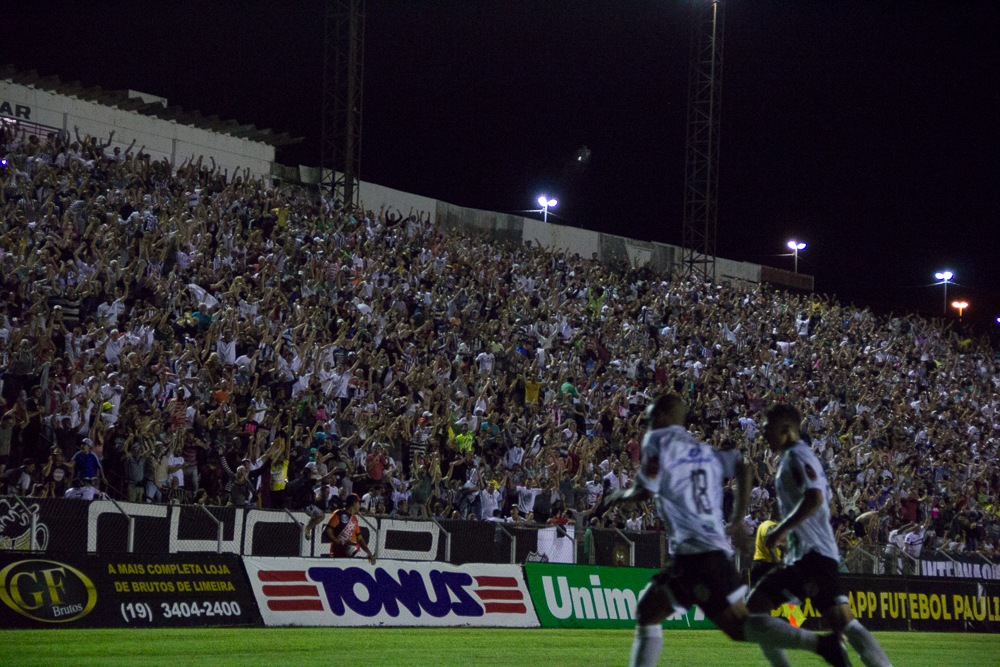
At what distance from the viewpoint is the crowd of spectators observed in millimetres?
18188

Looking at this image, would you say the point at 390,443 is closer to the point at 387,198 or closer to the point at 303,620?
the point at 303,620

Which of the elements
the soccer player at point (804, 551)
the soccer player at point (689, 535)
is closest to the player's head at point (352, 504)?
the soccer player at point (804, 551)

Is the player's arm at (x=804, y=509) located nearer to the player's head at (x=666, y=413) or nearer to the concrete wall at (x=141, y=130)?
the player's head at (x=666, y=413)

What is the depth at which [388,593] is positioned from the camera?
16.5 metres

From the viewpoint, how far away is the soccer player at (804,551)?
309 inches

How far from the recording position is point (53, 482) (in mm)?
16328

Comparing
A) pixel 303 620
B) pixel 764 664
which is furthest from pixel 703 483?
pixel 303 620

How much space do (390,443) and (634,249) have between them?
2459 cm

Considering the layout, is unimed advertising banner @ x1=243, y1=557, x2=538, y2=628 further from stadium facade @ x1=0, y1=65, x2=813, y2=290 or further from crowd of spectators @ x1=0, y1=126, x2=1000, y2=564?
stadium facade @ x1=0, y1=65, x2=813, y2=290

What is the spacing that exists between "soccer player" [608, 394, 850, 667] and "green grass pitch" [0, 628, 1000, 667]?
5.04 m

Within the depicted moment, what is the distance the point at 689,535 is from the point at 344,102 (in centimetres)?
2790

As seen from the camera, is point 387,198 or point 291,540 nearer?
point 291,540

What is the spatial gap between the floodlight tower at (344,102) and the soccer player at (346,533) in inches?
664

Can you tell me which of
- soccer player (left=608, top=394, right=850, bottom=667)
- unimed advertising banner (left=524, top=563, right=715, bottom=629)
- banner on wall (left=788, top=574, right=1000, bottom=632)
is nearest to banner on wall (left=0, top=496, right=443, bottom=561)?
unimed advertising banner (left=524, top=563, right=715, bottom=629)
